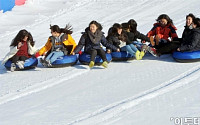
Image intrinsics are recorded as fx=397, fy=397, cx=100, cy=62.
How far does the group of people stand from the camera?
6.34m

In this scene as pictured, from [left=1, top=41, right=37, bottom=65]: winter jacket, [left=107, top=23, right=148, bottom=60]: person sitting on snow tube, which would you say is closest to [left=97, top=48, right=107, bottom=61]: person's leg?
[left=107, top=23, right=148, bottom=60]: person sitting on snow tube

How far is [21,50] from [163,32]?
7.97 feet

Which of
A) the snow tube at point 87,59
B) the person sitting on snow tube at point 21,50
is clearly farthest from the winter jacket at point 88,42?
the person sitting on snow tube at point 21,50

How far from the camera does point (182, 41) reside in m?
6.48

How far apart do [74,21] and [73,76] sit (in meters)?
4.55

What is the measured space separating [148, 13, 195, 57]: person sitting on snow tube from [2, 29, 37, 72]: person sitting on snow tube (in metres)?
2.08

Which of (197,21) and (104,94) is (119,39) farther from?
(104,94)

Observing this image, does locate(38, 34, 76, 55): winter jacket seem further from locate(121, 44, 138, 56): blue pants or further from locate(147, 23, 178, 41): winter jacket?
locate(147, 23, 178, 41): winter jacket

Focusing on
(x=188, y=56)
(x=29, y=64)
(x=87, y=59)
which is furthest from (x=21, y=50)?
(x=188, y=56)

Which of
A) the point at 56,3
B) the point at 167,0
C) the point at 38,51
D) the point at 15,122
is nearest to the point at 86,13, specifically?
the point at 56,3

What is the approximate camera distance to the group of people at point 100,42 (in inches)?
250

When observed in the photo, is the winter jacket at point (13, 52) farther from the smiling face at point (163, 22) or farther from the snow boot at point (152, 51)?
the smiling face at point (163, 22)

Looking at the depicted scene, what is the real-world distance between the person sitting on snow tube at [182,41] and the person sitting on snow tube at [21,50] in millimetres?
2081

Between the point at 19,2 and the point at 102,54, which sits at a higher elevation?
the point at 19,2
